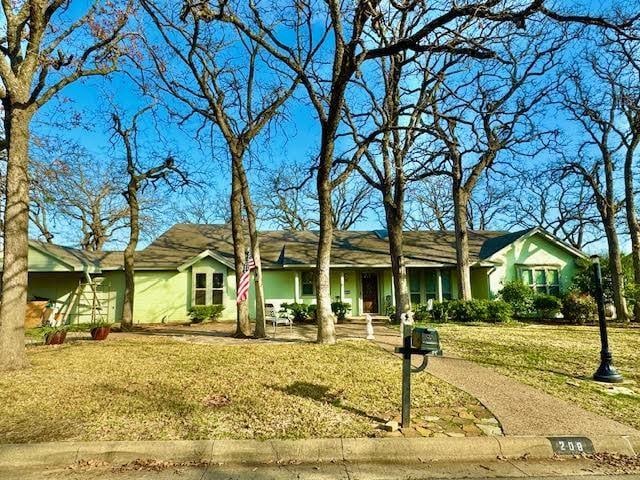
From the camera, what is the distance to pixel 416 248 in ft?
75.7

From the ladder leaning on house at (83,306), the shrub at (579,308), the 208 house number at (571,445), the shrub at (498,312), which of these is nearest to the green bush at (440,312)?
the shrub at (498,312)

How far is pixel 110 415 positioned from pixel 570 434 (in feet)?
18.0

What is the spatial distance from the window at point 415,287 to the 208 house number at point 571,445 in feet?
58.2

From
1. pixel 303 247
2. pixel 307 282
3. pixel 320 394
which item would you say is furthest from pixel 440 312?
pixel 320 394

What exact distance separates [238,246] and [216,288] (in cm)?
701

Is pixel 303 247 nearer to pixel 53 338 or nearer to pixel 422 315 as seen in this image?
pixel 422 315

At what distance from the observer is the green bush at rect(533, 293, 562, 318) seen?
18.2 metres

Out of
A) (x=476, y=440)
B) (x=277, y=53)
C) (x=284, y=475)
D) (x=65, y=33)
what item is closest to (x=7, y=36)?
(x=65, y=33)

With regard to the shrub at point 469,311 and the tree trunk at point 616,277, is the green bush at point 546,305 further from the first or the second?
the shrub at point 469,311

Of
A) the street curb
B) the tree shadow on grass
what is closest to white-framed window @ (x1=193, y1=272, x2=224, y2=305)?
the tree shadow on grass

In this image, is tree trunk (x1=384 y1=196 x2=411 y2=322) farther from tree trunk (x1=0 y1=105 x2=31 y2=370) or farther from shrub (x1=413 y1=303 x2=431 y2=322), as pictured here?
tree trunk (x1=0 y1=105 x2=31 y2=370)

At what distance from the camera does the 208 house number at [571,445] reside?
4500mm

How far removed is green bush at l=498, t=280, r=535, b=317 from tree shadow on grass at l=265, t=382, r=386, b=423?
14.7m

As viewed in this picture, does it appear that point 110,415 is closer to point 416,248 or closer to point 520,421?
point 520,421
